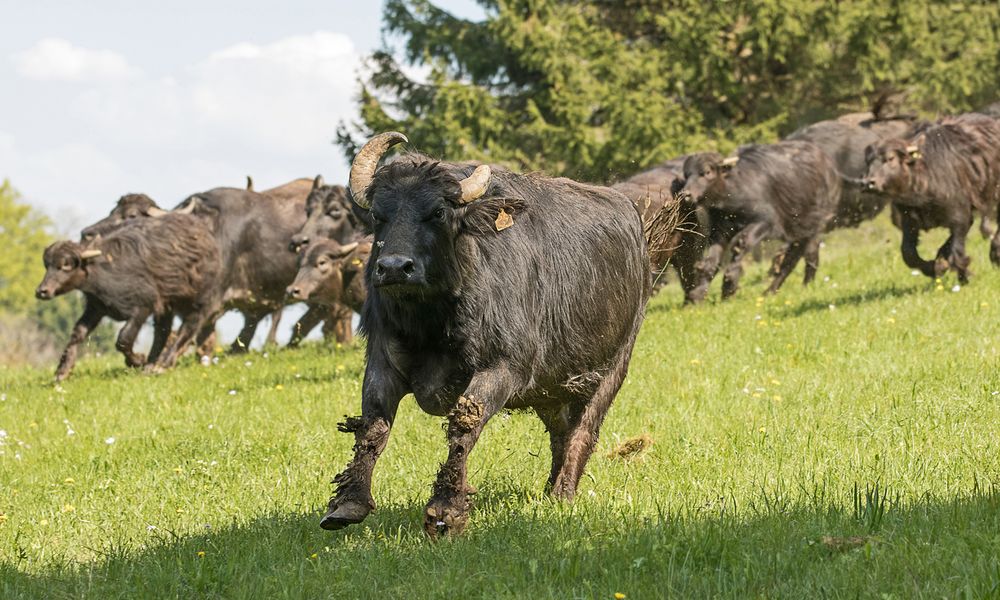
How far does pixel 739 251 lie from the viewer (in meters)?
17.3

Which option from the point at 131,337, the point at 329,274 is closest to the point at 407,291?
the point at 329,274

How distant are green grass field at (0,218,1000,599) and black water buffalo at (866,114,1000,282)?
0.74 m

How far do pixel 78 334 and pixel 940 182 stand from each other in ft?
37.1

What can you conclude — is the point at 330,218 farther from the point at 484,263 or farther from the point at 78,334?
the point at 484,263

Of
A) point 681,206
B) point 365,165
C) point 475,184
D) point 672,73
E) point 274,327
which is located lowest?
point 274,327

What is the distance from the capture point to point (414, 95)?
30031 mm

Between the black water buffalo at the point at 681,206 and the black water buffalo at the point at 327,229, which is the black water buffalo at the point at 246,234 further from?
the black water buffalo at the point at 681,206

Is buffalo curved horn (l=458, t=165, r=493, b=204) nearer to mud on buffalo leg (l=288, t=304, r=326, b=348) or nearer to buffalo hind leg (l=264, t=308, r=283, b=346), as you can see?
mud on buffalo leg (l=288, t=304, r=326, b=348)

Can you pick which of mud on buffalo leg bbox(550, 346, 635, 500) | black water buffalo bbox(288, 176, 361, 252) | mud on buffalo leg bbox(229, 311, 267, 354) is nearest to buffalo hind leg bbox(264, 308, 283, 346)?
mud on buffalo leg bbox(229, 311, 267, 354)

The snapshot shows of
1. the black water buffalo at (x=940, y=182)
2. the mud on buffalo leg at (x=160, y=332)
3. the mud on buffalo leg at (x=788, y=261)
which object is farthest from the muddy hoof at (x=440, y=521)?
the mud on buffalo leg at (x=160, y=332)

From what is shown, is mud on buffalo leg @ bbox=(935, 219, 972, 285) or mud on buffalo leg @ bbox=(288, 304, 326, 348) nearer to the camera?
mud on buffalo leg @ bbox=(935, 219, 972, 285)

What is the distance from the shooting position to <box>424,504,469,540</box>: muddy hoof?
19.9 feet

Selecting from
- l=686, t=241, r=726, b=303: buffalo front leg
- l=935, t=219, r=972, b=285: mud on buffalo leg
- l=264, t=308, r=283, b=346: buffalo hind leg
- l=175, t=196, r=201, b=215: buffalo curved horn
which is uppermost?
l=175, t=196, r=201, b=215: buffalo curved horn

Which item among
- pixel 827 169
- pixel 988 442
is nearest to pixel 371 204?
pixel 988 442
